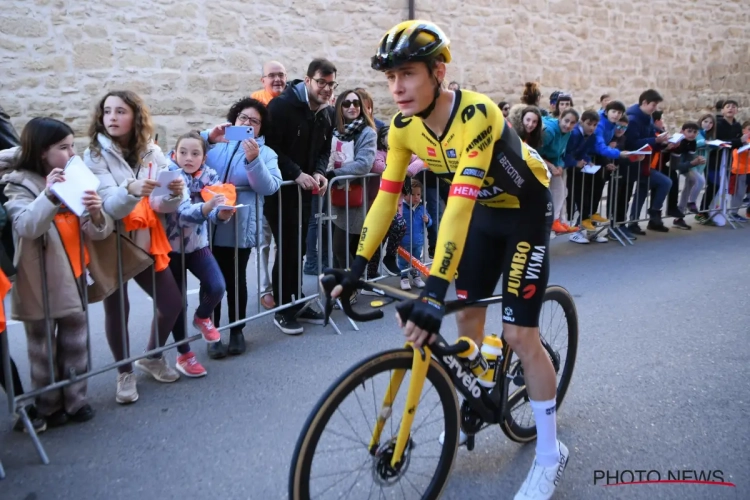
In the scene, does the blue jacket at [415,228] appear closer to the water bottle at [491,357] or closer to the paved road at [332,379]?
the paved road at [332,379]

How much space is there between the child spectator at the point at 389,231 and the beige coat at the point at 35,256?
298 cm

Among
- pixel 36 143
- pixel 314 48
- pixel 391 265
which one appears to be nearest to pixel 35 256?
pixel 36 143

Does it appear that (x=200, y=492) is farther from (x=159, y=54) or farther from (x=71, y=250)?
(x=159, y=54)

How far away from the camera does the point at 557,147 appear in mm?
8328

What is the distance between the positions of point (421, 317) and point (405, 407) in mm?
529

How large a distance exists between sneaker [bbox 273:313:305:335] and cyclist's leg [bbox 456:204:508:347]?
7.93 feet

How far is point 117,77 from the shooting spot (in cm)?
911

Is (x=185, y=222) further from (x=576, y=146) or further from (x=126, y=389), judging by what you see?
(x=576, y=146)

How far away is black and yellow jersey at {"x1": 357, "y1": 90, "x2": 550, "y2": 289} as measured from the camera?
256 centimetres

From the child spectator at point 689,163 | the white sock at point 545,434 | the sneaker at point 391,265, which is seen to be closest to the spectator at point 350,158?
the sneaker at point 391,265

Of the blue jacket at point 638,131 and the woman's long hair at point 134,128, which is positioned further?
the blue jacket at point 638,131

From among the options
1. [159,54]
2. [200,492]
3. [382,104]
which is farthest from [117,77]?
[200,492]

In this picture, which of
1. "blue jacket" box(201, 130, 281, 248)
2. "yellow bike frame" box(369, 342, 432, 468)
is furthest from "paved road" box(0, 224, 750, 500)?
"blue jacket" box(201, 130, 281, 248)

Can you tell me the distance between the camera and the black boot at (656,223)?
9859 millimetres
